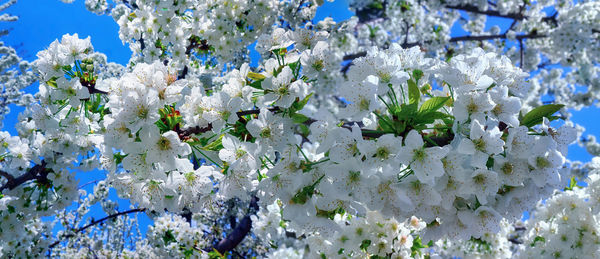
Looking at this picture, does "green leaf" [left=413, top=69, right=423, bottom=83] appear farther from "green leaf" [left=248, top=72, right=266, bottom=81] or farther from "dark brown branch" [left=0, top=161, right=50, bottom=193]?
"dark brown branch" [left=0, top=161, right=50, bottom=193]

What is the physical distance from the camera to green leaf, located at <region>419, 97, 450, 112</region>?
1.28 meters

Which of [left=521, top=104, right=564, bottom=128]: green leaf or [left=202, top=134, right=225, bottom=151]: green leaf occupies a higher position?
[left=202, top=134, right=225, bottom=151]: green leaf

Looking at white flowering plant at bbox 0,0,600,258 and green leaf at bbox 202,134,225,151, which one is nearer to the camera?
white flowering plant at bbox 0,0,600,258

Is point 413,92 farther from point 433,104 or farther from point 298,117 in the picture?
point 298,117

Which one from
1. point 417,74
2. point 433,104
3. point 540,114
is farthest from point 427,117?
point 540,114

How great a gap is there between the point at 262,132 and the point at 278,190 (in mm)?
221

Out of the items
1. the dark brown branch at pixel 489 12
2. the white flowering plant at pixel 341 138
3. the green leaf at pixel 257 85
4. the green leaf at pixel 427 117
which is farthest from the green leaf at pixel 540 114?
the dark brown branch at pixel 489 12

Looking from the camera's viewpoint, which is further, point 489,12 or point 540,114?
point 489,12

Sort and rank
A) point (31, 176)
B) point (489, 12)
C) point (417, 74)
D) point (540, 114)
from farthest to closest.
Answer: point (489, 12) → point (31, 176) → point (417, 74) → point (540, 114)

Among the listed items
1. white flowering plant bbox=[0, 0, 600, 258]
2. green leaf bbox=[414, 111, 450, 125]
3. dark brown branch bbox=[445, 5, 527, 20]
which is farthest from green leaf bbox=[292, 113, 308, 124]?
dark brown branch bbox=[445, 5, 527, 20]

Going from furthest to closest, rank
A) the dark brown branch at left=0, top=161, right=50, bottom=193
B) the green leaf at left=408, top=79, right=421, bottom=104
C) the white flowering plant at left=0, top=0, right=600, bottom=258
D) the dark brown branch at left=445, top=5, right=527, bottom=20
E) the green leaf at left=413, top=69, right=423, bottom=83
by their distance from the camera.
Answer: the dark brown branch at left=445, top=5, right=527, bottom=20, the dark brown branch at left=0, top=161, right=50, bottom=193, the green leaf at left=413, top=69, right=423, bottom=83, the green leaf at left=408, top=79, right=421, bottom=104, the white flowering plant at left=0, top=0, right=600, bottom=258

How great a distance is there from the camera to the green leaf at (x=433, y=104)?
1279mm

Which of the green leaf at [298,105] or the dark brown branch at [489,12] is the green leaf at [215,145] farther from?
the dark brown branch at [489,12]

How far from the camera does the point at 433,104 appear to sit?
1300 millimetres
